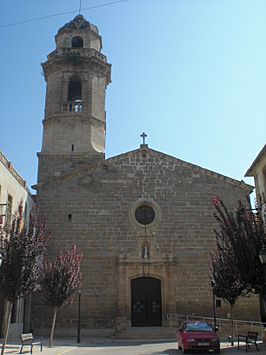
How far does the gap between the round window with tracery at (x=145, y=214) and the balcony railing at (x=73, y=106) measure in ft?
25.8

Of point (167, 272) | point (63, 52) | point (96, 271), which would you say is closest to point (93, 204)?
point (96, 271)

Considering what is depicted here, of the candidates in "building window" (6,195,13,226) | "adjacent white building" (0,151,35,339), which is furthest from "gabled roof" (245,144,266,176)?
"building window" (6,195,13,226)

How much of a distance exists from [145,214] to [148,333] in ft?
20.3

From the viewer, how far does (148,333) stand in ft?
67.8

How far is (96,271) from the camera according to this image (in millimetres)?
22391

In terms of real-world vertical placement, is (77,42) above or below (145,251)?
above

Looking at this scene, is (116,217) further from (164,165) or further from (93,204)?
(164,165)

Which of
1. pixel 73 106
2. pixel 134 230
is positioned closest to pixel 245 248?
pixel 134 230

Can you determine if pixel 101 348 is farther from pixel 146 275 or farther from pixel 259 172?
pixel 259 172

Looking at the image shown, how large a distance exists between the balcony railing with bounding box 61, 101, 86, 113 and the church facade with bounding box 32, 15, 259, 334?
4.97 meters

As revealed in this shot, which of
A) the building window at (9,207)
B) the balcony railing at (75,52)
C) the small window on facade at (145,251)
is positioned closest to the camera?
the building window at (9,207)

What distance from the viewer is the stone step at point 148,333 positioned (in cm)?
2050

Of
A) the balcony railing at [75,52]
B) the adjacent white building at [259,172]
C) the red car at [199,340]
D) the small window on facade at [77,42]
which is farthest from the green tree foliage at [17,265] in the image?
the small window on facade at [77,42]

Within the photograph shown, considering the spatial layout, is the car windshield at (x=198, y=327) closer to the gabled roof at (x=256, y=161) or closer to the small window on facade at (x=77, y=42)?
the gabled roof at (x=256, y=161)
